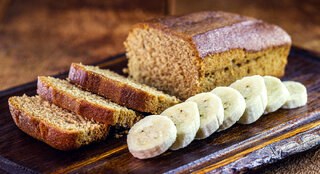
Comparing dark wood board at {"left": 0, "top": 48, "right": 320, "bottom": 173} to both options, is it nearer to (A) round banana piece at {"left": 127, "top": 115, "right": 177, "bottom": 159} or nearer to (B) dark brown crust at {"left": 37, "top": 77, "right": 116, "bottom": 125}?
(A) round banana piece at {"left": 127, "top": 115, "right": 177, "bottom": 159}

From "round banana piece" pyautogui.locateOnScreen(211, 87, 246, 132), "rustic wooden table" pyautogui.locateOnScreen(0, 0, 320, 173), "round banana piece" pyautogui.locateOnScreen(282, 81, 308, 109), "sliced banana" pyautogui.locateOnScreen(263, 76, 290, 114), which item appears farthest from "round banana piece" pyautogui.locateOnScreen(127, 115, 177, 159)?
"rustic wooden table" pyautogui.locateOnScreen(0, 0, 320, 173)

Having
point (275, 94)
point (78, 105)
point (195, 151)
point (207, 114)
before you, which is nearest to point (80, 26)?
point (78, 105)

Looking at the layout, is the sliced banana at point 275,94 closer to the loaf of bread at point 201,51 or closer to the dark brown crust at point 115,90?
the loaf of bread at point 201,51

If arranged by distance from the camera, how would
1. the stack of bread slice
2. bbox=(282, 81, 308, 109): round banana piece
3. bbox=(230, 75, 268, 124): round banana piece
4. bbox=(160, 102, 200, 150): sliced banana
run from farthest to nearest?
bbox=(282, 81, 308, 109): round banana piece, bbox=(230, 75, 268, 124): round banana piece, the stack of bread slice, bbox=(160, 102, 200, 150): sliced banana

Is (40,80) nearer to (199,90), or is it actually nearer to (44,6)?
(199,90)

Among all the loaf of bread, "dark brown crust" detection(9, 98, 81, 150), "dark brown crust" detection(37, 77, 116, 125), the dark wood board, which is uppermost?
the loaf of bread

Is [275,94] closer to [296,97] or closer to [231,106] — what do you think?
[296,97]
